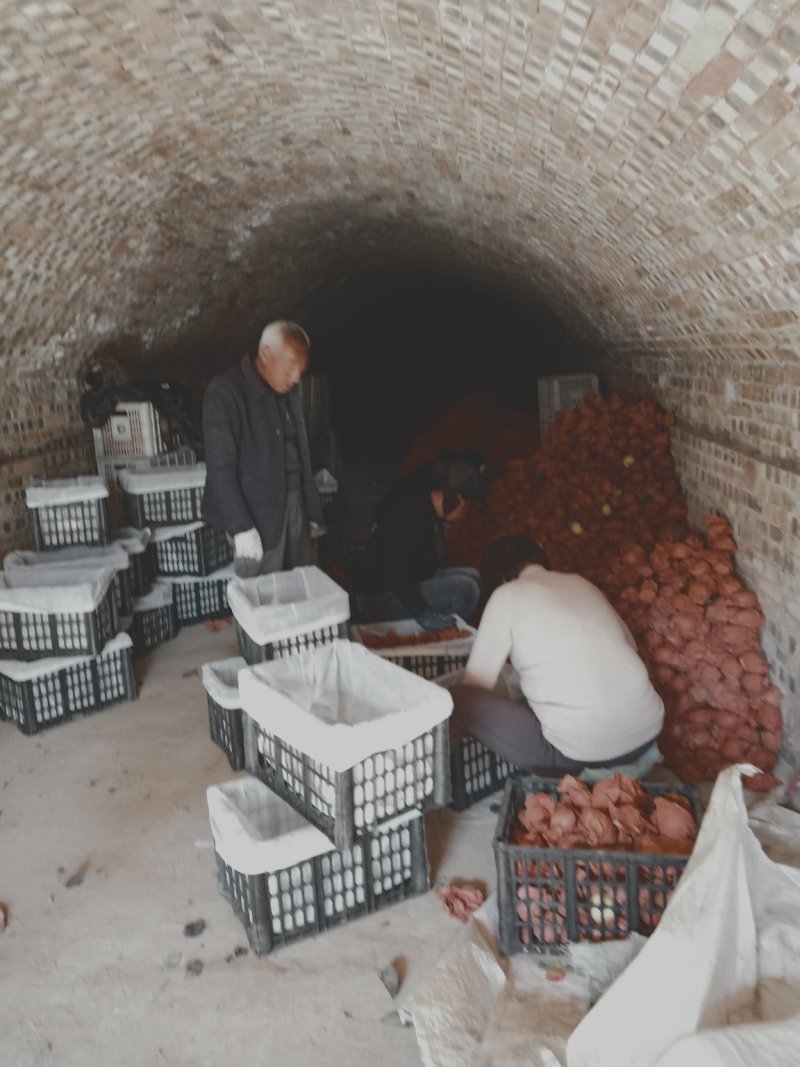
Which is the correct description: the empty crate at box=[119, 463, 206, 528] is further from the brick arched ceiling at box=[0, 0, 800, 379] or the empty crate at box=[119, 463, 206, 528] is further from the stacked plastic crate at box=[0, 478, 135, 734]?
the brick arched ceiling at box=[0, 0, 800, 379]

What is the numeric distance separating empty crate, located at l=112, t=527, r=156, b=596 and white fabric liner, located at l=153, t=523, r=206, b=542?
76 mm

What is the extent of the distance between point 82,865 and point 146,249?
401cm

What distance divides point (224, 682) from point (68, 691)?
3.71 ft

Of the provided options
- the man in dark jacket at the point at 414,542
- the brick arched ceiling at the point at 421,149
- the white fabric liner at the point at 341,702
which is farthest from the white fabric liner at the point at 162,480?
the white fabric liner at the point at 341,702

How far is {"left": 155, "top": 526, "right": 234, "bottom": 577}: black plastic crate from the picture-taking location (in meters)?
5.95

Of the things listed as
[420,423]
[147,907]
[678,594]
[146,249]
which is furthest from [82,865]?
[420,423]

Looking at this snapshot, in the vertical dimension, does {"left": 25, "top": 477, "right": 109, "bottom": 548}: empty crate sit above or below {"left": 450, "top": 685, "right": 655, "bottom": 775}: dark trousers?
above

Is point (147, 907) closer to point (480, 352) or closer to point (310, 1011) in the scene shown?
point (310, 1011)

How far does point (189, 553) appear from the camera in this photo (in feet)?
19.7

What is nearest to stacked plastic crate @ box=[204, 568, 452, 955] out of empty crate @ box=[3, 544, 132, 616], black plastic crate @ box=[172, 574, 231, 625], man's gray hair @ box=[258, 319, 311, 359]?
man's gray hair @ box=[258, 319, 311, 359]

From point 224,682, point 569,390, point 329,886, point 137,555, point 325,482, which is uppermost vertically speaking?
point 569,390

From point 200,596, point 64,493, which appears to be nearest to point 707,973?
point 64,493

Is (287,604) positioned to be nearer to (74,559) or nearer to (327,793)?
(327,793)

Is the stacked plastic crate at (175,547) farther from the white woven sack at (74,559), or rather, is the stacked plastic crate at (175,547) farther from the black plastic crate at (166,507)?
the white woven sack at (74,559)
